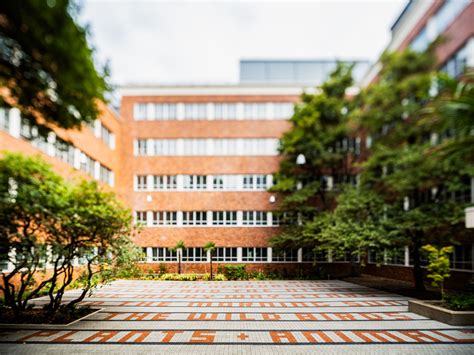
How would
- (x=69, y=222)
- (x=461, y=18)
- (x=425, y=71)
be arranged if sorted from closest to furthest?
(x=69, y=222) < (x=461, y=18) < (x=425, y=71)

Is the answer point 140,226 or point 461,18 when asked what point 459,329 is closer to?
point 140,226

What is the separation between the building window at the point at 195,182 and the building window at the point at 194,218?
6.91ft

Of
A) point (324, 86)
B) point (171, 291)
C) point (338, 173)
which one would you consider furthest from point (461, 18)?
point (171, 291)

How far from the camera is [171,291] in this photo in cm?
2173

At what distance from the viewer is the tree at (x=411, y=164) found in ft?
60.7

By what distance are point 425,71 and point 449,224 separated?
930cm

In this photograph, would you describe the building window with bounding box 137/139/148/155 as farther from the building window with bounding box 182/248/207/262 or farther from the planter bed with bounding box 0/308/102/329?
the planter bed with bounding box 0/308/102/329

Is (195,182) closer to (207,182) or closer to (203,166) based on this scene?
(207,182)

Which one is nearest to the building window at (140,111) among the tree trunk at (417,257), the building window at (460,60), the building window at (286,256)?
the building window at (286,256)

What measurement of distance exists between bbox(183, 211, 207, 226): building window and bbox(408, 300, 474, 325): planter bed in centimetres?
2006

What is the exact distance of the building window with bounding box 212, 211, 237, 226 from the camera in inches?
1289

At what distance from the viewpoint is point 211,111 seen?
111 feet

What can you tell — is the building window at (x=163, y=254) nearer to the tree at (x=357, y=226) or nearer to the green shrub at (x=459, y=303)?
the tree at (x=357, y=226)

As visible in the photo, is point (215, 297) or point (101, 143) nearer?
point (215, 297)
